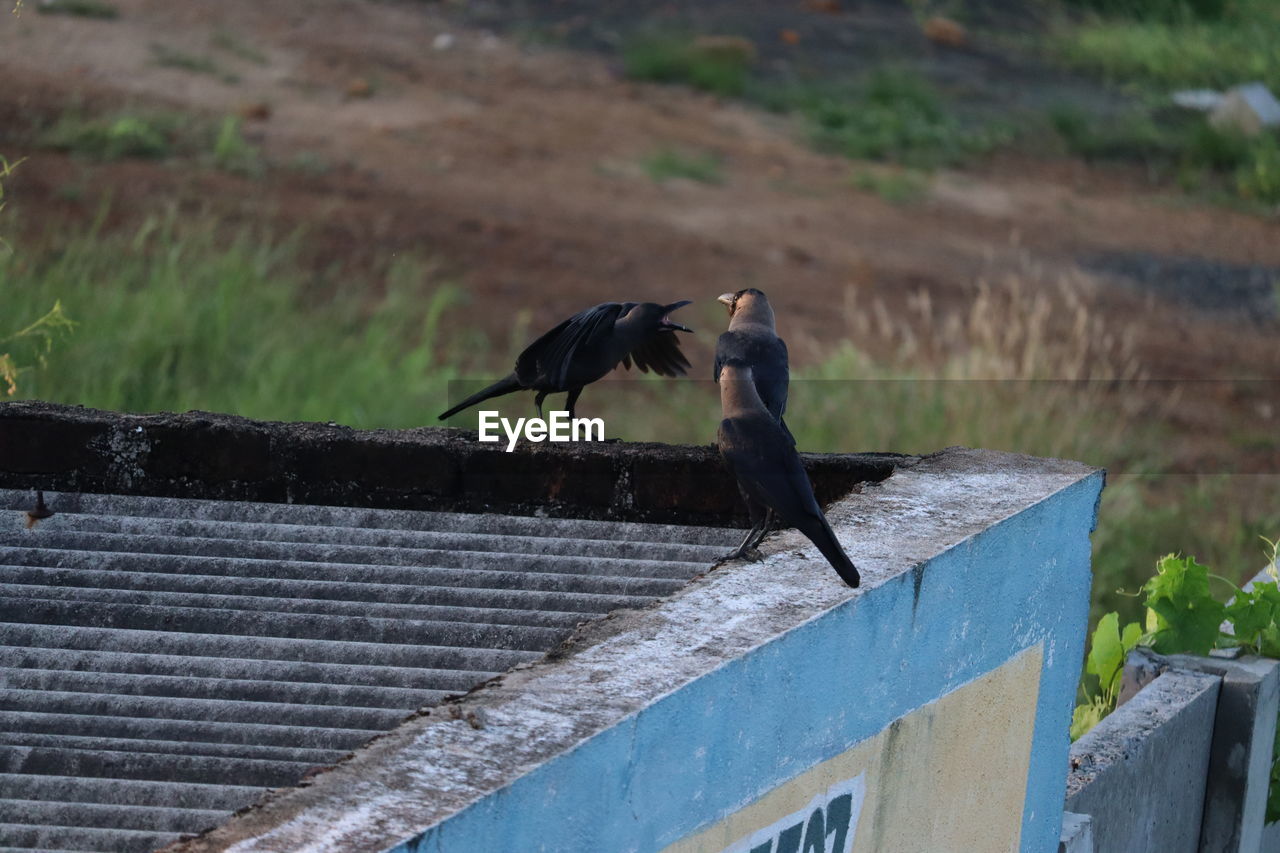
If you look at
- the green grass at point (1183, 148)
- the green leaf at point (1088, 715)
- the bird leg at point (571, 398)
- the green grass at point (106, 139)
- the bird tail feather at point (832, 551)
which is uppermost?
the green grass at point (1183, 148)

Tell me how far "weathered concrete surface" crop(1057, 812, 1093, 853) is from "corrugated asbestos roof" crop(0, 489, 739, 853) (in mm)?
1149

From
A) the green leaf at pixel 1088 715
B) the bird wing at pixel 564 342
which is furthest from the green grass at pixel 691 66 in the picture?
the bird wing at pixel 564 342

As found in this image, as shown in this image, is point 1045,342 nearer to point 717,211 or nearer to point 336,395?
point 717,211

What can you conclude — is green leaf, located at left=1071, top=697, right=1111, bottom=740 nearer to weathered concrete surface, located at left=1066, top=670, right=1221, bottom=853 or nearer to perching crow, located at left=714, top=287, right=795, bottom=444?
weathered concrete surface, located at left=1066, top=670, right=1221, bottom=853

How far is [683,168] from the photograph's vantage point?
17.0 m

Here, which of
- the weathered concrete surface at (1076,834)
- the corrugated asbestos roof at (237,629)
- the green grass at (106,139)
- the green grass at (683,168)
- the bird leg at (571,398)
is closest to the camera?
the corrugated asbestos roof at (237,629)

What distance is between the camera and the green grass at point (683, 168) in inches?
668

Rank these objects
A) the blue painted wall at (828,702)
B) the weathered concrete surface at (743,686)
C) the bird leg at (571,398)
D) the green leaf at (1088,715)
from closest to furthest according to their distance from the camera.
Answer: the weathered concrete surface at (743,686)
the blue painted wall at (828,702)
the bird leg at (571,398)
the green leaf at (1088,715)

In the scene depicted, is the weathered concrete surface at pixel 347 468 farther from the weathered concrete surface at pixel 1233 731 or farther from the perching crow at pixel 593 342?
the weathered concrete surface at pixel 1233 731

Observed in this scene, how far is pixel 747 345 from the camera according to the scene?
2.90 meters

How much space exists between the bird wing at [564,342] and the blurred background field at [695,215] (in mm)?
5121

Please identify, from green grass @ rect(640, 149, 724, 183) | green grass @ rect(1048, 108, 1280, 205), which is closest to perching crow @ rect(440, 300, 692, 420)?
green grass @ rect(640, 149, 724, 183)

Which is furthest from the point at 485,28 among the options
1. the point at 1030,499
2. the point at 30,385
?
the point at 1030,499

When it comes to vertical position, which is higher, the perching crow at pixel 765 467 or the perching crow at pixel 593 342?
the perching crow at pixel 593 342
